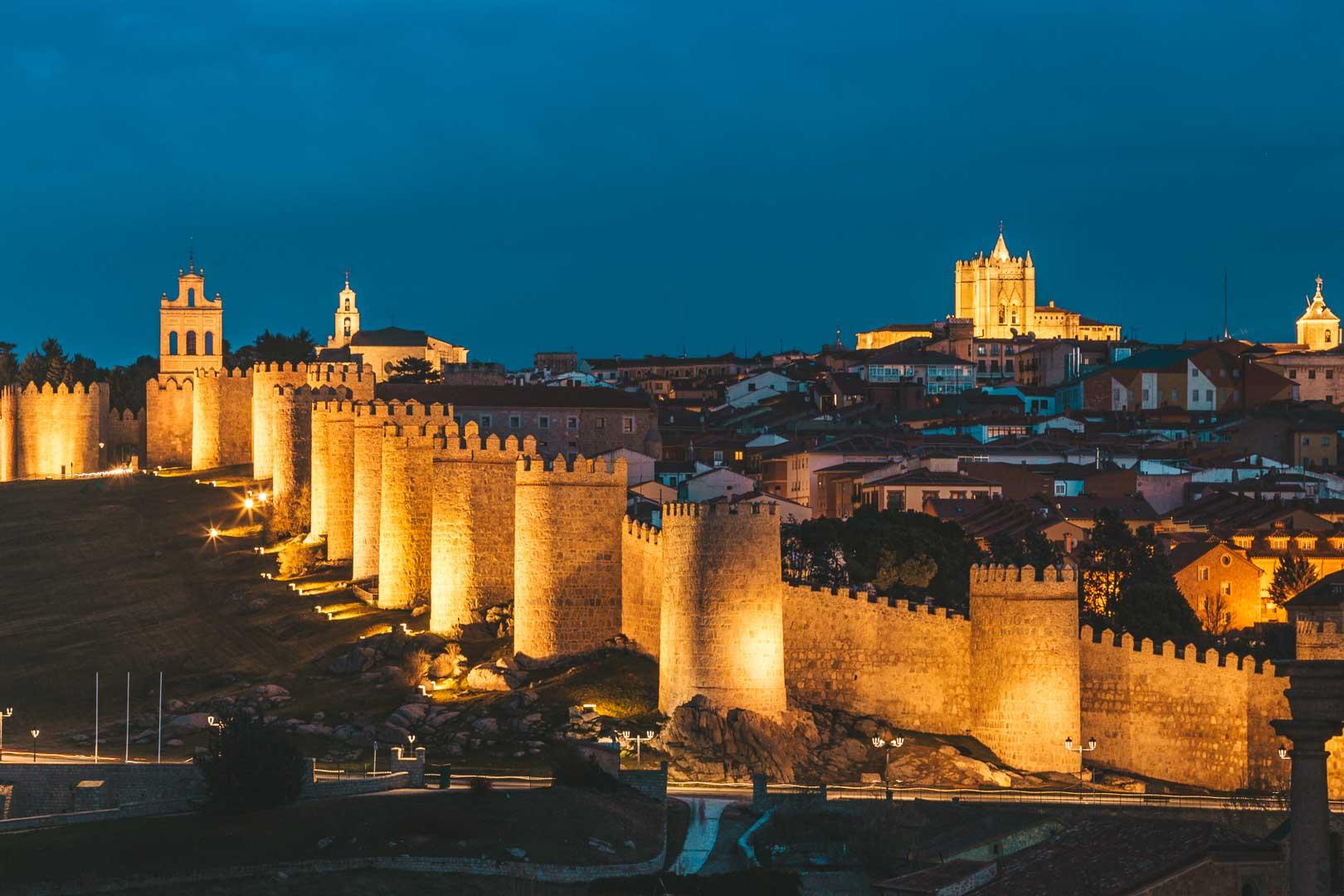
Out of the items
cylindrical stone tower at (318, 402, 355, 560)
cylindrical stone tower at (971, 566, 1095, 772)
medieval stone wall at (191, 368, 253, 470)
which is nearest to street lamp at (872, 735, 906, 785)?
cylindrical stone tower at (971, 566, 1095, 772)

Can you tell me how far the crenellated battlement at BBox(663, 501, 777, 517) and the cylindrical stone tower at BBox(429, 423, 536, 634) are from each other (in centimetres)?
725

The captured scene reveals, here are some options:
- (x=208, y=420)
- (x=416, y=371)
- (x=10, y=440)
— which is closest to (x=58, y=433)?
(x=10, y=440)

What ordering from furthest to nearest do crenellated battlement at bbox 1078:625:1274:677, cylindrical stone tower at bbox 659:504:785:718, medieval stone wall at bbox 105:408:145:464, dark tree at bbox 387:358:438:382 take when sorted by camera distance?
dark tree at bbox 387:358:438:382 < medieval stone wall at bbox 105:408:145:464 < cylindrical stone tower at bbox 659:504:785:718 < crenellated battlement at bbox 1078:625:1274:677

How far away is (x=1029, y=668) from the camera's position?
5122 centimetres

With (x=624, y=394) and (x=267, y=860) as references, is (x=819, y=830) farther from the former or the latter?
(x=624, y=394)

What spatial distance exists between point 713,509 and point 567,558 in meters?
4.92

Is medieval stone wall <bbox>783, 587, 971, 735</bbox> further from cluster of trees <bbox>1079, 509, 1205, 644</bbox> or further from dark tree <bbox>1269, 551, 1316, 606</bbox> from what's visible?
dark tree <bbox>1269, 551, 1316, 606</bbox>

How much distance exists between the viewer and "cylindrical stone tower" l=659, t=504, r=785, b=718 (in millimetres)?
51344

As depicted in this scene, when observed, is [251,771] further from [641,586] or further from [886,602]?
[886,602]

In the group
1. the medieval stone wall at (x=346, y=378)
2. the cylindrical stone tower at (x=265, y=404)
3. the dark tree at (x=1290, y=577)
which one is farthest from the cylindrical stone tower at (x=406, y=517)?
the dark tree at (x=1290, y=577)

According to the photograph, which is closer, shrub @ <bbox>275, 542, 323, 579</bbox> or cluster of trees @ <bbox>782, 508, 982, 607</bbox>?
cluster of trees @ <bbox>782, 508, 982, 607</bbox>

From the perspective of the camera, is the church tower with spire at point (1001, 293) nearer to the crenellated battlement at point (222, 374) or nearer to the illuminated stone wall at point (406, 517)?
the crenellated battlement at point (222, 374)

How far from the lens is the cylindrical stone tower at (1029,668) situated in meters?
50.9

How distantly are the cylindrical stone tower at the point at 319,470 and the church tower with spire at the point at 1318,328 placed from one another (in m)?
106
